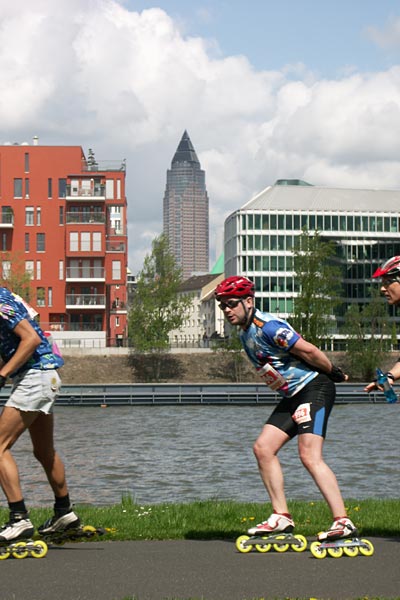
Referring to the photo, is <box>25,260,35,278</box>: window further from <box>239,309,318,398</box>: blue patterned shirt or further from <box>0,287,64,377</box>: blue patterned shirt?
<box>239,309,318,398</box>: blue patterned shirt

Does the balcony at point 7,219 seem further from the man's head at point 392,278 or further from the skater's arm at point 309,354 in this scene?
the skater's arm at point 309,354

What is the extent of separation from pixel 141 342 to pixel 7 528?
83.4 metres

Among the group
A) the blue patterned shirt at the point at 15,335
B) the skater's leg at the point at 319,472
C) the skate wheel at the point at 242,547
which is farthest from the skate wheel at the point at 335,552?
the blue patterned shirt at the point at 15,335

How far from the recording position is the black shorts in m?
8.52

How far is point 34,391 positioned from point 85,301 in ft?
285

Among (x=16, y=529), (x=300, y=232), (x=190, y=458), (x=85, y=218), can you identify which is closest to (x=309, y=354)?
(x=16, y=529)

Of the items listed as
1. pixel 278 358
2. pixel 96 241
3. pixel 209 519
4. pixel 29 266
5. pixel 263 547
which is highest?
pixel 96 241

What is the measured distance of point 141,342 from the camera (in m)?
91.7

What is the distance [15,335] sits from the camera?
27.9 feet

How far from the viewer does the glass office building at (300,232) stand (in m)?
125

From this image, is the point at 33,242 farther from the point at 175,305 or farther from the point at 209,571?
the point at 209,571

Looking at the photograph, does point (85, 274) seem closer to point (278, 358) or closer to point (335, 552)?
point (278, 358)

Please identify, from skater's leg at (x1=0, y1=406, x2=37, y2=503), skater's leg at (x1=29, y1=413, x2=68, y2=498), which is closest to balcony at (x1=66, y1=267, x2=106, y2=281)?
skater's leg at (x1=29, y1=413, x2=68, y2=498)

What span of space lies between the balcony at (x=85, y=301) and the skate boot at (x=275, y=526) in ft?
284
